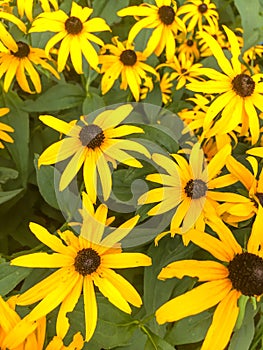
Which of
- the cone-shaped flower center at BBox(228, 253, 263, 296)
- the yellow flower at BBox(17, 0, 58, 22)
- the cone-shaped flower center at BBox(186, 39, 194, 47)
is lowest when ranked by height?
the cone-shaped flower center at BBox(228, 253, 263, 296)

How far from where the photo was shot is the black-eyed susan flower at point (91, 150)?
2.92 feet

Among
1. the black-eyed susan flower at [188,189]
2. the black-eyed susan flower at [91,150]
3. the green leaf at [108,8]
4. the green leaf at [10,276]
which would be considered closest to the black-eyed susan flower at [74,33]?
the green leaf at [108,8]

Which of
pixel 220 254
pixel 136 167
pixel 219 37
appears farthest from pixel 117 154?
pixel 219 37

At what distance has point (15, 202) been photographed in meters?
1.14

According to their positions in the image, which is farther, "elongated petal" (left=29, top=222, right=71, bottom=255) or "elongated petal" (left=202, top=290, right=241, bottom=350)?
"elongated petal" (left=29, top=222, right=71, bottom=255)

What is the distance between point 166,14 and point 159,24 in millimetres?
25

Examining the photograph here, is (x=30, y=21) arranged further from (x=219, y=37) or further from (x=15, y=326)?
(x=15, y=326)

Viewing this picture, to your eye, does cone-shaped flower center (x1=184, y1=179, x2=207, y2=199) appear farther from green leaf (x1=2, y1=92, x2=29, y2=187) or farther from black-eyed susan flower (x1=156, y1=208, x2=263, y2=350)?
green leaf (x1=2, y1=92, x2=29, y2=187)

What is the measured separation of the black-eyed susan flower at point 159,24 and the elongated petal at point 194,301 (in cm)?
62

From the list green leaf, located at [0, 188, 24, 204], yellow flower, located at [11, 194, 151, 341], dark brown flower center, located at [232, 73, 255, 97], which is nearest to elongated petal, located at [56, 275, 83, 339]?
yellow flower, located at [11, 194, 151, 341]

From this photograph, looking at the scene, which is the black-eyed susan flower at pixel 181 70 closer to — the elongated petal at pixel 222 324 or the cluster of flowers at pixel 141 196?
the cluster of flowers at pixel 141 196

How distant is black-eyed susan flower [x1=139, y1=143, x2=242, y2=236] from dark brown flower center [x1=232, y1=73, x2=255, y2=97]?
14 centimetres

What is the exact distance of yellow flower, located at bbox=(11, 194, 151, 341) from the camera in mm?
750

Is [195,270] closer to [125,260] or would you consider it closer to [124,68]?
[125,260]
